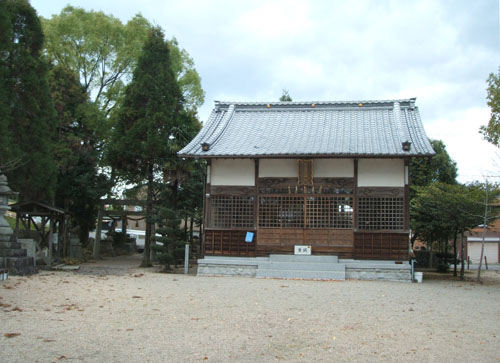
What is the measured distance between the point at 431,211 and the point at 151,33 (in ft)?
45.4

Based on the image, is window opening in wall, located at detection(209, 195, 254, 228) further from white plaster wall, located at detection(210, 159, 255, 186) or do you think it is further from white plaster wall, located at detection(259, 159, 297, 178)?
white plaster wall, located at detection(259, 159, 297, 178)

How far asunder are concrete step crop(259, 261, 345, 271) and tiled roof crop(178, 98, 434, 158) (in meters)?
3.55

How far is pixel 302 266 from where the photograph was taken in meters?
15.3

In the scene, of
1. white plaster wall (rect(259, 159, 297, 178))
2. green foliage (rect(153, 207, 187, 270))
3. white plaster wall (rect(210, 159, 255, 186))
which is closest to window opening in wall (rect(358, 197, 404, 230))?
white plaster wall (rect(259, 159, 297, 178))

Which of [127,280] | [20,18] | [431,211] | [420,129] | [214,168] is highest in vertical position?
[20,18]

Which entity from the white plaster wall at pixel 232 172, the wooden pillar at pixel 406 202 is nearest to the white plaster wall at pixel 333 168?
the wooden pillar at pixel 406 202

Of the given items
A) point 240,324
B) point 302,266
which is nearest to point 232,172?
point 302,266

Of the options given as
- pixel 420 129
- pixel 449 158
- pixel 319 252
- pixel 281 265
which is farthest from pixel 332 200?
pixel 449 158

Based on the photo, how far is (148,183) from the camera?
2033cm

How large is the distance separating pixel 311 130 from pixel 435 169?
10.7 m

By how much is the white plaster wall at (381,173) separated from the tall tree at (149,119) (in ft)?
26.4

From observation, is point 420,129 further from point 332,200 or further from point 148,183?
point 148,183

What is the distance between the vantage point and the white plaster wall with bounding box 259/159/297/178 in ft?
53.2

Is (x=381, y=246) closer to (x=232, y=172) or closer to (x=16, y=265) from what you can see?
(x=232, y=172)
